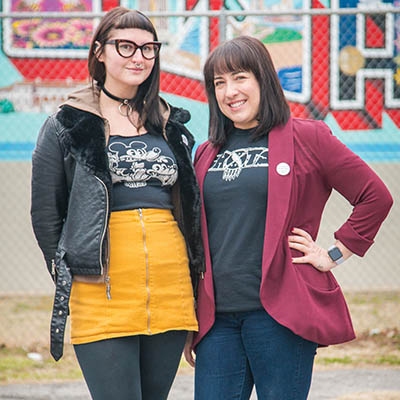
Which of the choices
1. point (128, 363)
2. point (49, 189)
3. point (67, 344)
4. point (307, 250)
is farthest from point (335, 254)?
point (67, 344)

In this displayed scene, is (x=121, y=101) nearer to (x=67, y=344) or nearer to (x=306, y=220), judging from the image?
(x=306, y=220)

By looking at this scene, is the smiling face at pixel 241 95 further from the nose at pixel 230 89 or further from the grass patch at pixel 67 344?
the grass patch at pixel 67 344

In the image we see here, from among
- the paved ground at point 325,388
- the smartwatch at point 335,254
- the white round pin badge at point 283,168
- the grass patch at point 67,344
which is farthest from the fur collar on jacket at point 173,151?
the grass patch at point 67,344

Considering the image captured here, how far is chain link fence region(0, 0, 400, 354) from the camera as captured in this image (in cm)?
868

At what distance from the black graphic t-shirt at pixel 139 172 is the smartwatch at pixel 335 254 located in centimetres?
69

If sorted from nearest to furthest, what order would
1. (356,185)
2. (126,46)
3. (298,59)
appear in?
(356,185)
(126,46)
(298,59)

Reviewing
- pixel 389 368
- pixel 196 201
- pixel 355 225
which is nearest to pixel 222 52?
pixel 196 201

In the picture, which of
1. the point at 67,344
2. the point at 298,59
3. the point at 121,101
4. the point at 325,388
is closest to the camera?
the point at 121,101

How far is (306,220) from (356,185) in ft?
0.79

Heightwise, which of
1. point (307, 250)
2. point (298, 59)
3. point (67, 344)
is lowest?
point (67, 344)

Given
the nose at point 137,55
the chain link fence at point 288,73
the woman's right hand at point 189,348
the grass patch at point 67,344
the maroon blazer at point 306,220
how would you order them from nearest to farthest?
the maroon blazer at point 306,220 < the nose at point 137,55 < the woman's right hand at point 189,348 < the grass patch at point 67,344 < the chain link fence at point 288,73

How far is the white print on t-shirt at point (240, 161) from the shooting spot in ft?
10.4

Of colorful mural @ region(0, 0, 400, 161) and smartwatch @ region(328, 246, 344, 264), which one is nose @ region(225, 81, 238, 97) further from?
colorful mural @ region(0, 0, 400, 161)

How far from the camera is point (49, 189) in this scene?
3.23 metres
